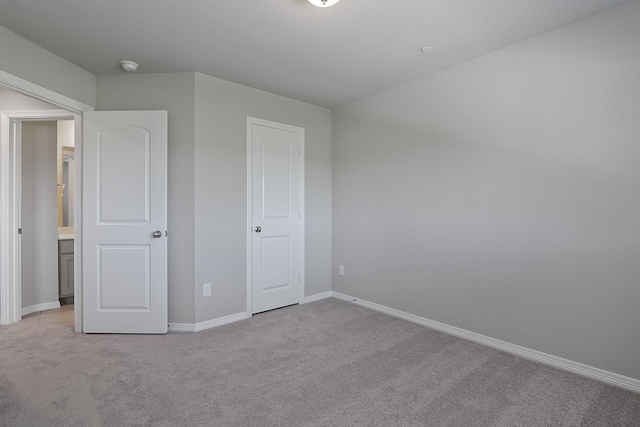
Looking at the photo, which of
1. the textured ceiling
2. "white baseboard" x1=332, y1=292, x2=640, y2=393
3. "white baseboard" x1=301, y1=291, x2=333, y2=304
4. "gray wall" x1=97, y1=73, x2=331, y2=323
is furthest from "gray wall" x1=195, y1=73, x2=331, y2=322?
"white baseboard" x1=332, y1=292, x2=640, y2=393

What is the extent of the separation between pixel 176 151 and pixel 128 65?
2.62ft

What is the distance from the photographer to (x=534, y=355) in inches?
92.9

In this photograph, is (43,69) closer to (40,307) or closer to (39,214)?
(39,214)

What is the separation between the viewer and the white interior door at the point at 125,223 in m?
2.79

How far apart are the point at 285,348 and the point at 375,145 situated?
2331mm

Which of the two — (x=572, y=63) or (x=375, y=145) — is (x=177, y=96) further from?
(x=572, y=63)

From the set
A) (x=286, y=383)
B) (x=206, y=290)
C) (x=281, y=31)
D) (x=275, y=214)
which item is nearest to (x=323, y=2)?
(x=281, y=31)

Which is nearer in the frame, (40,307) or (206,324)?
(206,324)

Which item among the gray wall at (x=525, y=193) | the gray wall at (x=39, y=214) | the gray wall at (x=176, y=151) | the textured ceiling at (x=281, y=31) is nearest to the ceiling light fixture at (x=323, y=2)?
the textured ceiling at (x=281, y=31)

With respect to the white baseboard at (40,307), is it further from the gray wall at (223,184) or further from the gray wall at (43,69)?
the gray wall at (43,69)

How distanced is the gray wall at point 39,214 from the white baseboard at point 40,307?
3cm

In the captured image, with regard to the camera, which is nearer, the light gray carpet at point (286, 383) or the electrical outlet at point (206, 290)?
the light gray carpet at point (286, 383)

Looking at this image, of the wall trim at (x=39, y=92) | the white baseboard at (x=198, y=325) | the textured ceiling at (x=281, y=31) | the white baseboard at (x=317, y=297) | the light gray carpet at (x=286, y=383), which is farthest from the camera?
the white baseboard at (x=317, y=297)

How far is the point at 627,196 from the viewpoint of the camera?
6.47 ft
